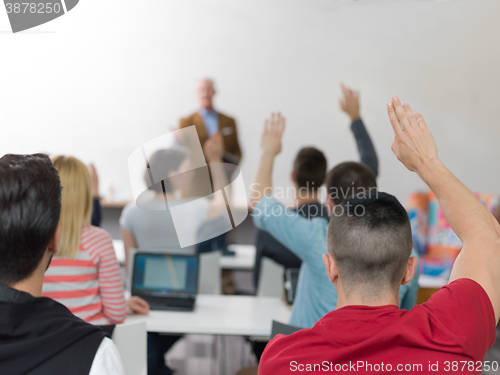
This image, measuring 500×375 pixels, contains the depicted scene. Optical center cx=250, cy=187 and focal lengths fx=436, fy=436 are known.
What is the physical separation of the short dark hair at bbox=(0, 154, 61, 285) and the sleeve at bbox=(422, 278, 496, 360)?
57 centimetres

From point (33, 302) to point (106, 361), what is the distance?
135 mm

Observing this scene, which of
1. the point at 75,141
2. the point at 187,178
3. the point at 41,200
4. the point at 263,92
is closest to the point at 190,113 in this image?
the point at 263,92

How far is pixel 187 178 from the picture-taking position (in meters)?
1.35

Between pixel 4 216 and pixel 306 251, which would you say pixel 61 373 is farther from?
pixel 306 251

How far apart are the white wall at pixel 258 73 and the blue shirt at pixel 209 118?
130mm

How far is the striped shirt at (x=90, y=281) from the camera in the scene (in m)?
1.36

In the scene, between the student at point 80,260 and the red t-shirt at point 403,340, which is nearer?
the red t-shirt at point 403,340

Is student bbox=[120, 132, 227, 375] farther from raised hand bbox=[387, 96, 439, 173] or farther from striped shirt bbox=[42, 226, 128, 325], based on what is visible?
raised hand bbox=[387, 96, 439, 173]

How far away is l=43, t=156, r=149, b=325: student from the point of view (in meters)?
1.35

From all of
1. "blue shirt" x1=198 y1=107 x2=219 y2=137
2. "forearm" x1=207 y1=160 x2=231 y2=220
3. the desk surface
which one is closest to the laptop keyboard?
"forearm" x1=207 y1=160 x2=231 y2=220

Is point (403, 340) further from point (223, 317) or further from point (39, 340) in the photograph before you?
point (223, 317)

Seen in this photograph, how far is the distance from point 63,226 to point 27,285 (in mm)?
760

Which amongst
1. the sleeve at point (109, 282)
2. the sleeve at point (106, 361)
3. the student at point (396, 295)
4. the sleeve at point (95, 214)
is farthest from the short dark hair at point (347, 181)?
the sleeve at point (95, 214)

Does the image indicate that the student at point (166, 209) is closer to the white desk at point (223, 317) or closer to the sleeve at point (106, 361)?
the white desk at point (223, 317)
